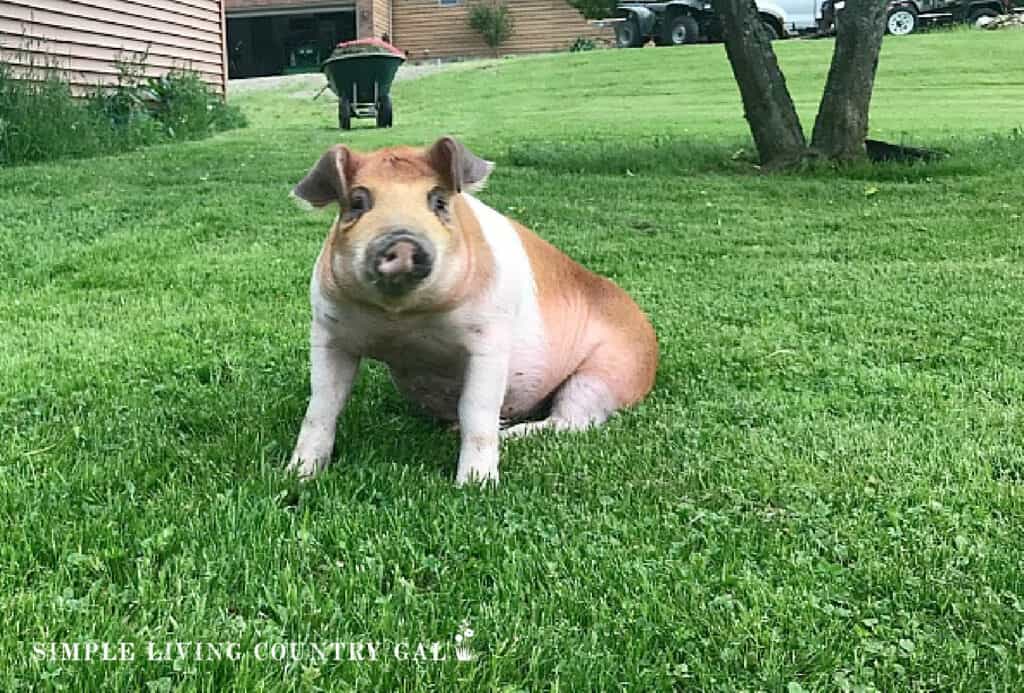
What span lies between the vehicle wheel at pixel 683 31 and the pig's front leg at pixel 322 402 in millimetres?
30522

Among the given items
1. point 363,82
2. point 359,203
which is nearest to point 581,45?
point 363,82

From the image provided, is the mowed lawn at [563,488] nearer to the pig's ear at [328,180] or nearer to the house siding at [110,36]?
the pig's ear at [328,180]

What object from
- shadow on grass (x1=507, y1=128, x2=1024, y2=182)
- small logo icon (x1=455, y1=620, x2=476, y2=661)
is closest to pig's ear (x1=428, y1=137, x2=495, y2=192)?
small logo icon (x1=455, y1=620, x2=476, y2=661)

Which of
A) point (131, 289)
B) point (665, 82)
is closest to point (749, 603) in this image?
point (131, 289)

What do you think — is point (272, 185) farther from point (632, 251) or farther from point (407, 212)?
point (407, 212)

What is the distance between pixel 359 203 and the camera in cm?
274

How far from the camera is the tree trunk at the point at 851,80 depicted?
9.58 meters

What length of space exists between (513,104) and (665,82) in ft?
15.0

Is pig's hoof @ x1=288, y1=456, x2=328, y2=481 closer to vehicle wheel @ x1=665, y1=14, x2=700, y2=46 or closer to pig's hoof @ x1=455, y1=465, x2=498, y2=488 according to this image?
pig's hoof @ x1=455, y1=465, x2=498, y2=488

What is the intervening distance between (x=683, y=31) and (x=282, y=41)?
1420 centimetres

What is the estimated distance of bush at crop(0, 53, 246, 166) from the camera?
1124 cm

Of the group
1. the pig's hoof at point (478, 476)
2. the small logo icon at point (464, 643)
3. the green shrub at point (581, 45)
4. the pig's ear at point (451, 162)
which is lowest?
the small logo icon at point (464, 643)

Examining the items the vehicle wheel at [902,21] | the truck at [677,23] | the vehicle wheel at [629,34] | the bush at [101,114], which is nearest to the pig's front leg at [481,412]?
the bush at [101,114]

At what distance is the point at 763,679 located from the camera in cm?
197
